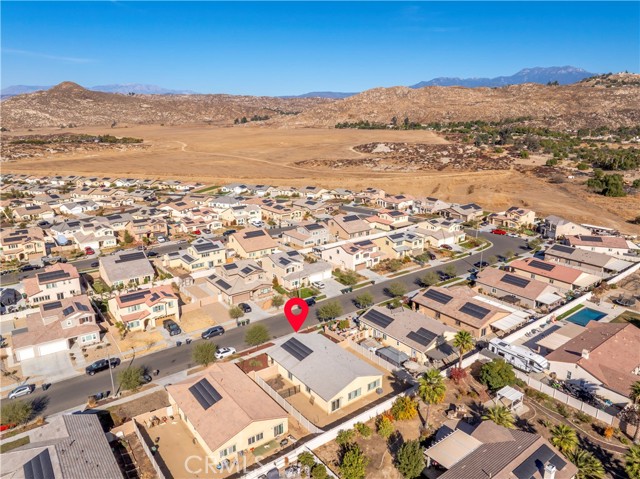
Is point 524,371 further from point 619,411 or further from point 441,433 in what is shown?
point 441,433

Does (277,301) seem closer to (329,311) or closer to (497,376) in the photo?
(329,311)

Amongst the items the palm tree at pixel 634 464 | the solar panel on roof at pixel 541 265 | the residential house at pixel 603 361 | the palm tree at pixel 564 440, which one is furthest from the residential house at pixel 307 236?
the palm tree at pixel 634 464

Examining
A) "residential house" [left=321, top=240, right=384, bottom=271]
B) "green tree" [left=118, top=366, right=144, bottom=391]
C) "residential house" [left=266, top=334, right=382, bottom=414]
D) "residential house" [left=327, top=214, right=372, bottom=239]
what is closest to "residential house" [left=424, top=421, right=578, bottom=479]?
"residential house" [left=266, top=334, right=382, bottom=414]

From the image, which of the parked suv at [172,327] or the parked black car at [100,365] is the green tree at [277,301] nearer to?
the parked suv at [172,327]

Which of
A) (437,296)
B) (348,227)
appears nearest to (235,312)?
(437,296)

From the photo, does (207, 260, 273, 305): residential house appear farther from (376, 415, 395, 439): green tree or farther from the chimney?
Result: the chimney

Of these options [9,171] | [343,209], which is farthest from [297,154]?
[9,171]

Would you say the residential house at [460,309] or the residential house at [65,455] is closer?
the residential house at [65,455]
